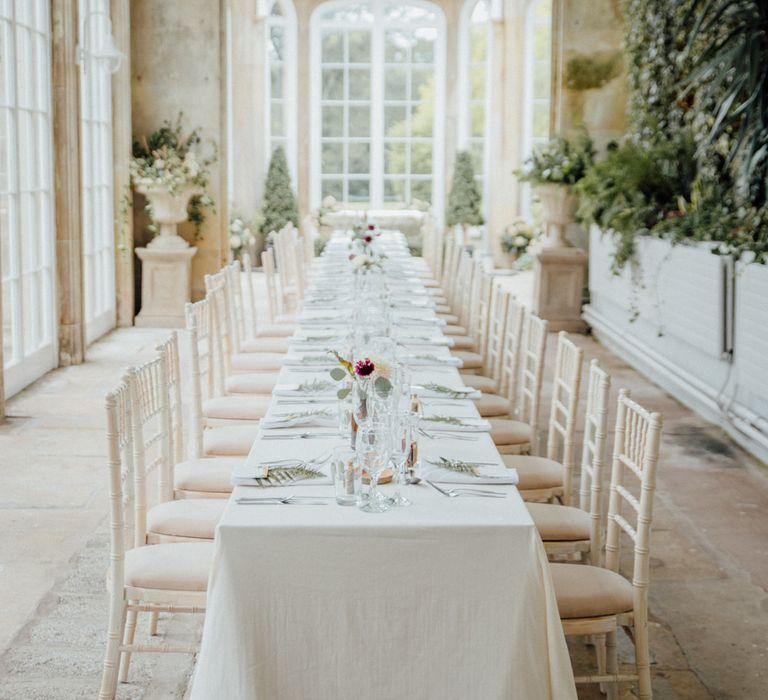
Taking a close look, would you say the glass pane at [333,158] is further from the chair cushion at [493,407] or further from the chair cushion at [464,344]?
the chair cushion at [493,407]

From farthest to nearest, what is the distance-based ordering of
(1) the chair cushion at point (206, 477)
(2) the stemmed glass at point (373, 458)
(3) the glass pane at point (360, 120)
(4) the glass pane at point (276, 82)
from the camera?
1. (3) the glass pane at point (360, 120)
2. (4) the glass pane at point (276, 82)
3. (1) the chair cushion at point (206, 477)
4. (2) the stemmed glass at point (373, 458)

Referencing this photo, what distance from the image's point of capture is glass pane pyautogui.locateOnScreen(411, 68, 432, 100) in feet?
57.1

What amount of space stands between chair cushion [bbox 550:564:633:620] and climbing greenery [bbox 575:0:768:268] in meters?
3.62

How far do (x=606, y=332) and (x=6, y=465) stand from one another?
5.68m

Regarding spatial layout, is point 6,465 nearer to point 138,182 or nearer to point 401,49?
point 138,182

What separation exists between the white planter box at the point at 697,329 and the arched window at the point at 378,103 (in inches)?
316

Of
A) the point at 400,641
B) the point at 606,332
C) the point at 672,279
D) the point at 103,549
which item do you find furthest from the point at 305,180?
the point at 400,641

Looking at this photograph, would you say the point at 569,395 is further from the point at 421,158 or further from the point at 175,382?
the point at 421,158

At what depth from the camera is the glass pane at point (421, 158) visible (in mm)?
17531

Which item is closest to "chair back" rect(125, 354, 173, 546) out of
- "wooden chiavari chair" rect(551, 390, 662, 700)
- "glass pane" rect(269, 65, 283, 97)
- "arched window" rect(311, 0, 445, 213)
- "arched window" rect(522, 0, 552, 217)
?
"wooden chiavari chair" rect(551, 390, 662, 700)

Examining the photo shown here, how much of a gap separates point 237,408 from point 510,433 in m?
1.20

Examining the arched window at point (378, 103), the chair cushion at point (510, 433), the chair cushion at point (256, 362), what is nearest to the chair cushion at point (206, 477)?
the chair cushion at point (510, 433)

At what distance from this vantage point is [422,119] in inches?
688

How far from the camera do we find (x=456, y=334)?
7328 mm
